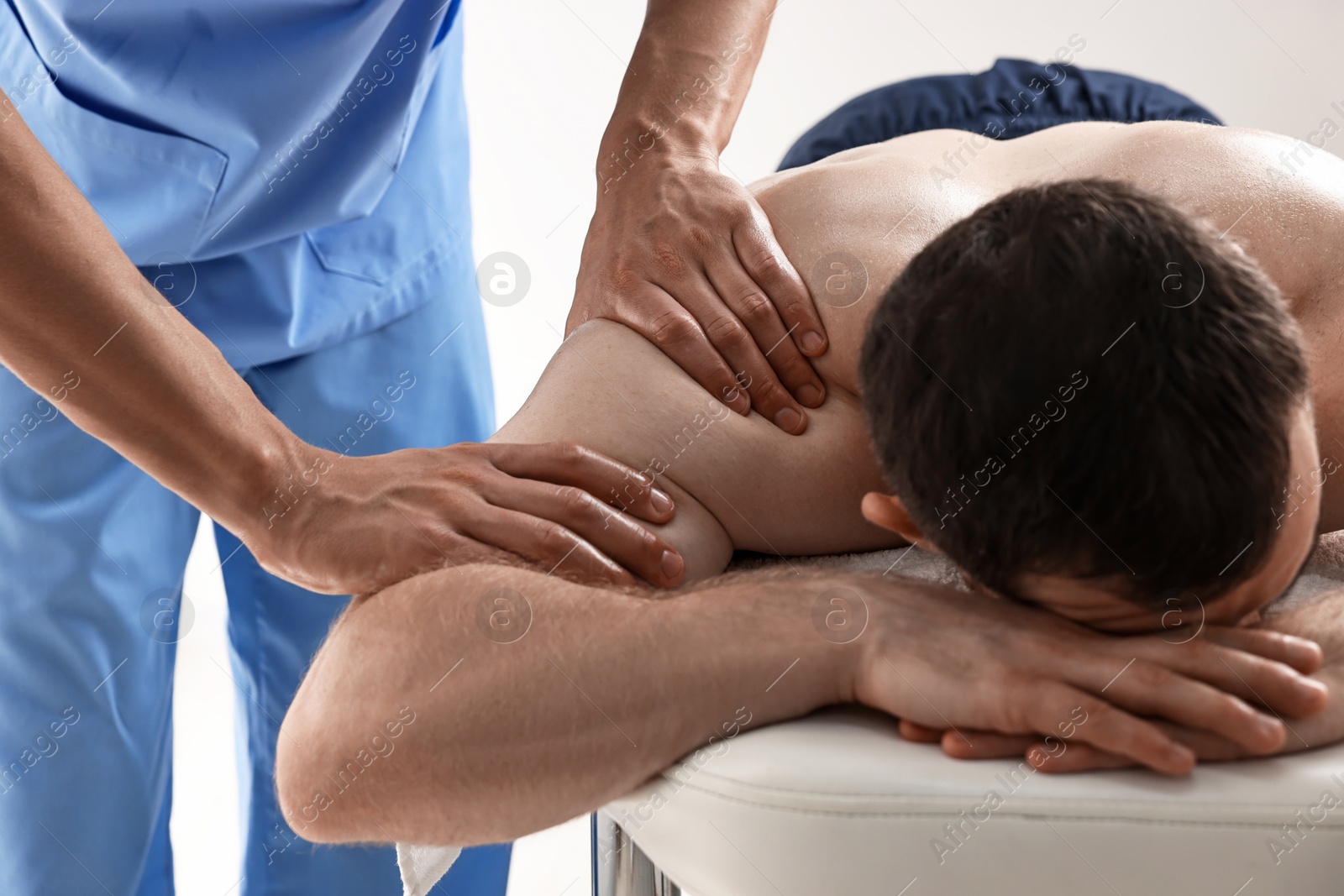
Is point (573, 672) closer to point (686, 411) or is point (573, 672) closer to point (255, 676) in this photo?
point (686, 411)

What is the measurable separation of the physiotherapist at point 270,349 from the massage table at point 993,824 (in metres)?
0.23

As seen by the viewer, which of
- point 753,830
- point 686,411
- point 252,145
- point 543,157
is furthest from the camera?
point 543,157

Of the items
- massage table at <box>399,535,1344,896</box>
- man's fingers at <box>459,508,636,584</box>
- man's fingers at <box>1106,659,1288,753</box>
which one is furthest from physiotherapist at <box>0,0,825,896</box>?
man's fingers at <box>1106,659,1288,753</box>

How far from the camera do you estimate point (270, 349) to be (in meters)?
1.24

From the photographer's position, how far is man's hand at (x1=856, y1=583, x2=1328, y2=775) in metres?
0.60

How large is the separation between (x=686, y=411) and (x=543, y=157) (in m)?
1.52

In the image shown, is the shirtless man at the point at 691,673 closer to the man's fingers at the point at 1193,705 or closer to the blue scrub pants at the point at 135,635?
the man's fingers at the point at 1193,705

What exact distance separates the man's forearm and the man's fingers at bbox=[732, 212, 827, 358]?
0.93 feet

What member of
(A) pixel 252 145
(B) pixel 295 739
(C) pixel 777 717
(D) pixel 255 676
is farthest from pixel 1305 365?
(D) pixel 255 676

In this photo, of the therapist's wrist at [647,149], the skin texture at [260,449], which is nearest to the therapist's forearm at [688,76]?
the therapist's wrist at [647,149]

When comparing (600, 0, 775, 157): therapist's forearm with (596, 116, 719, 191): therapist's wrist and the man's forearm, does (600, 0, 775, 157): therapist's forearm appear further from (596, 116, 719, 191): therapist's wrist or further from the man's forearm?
the man's forearm

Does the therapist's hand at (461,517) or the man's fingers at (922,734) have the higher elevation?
the man's fingers at (922,734)

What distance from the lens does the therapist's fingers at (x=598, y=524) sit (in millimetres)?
823

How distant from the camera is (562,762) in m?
0.67
